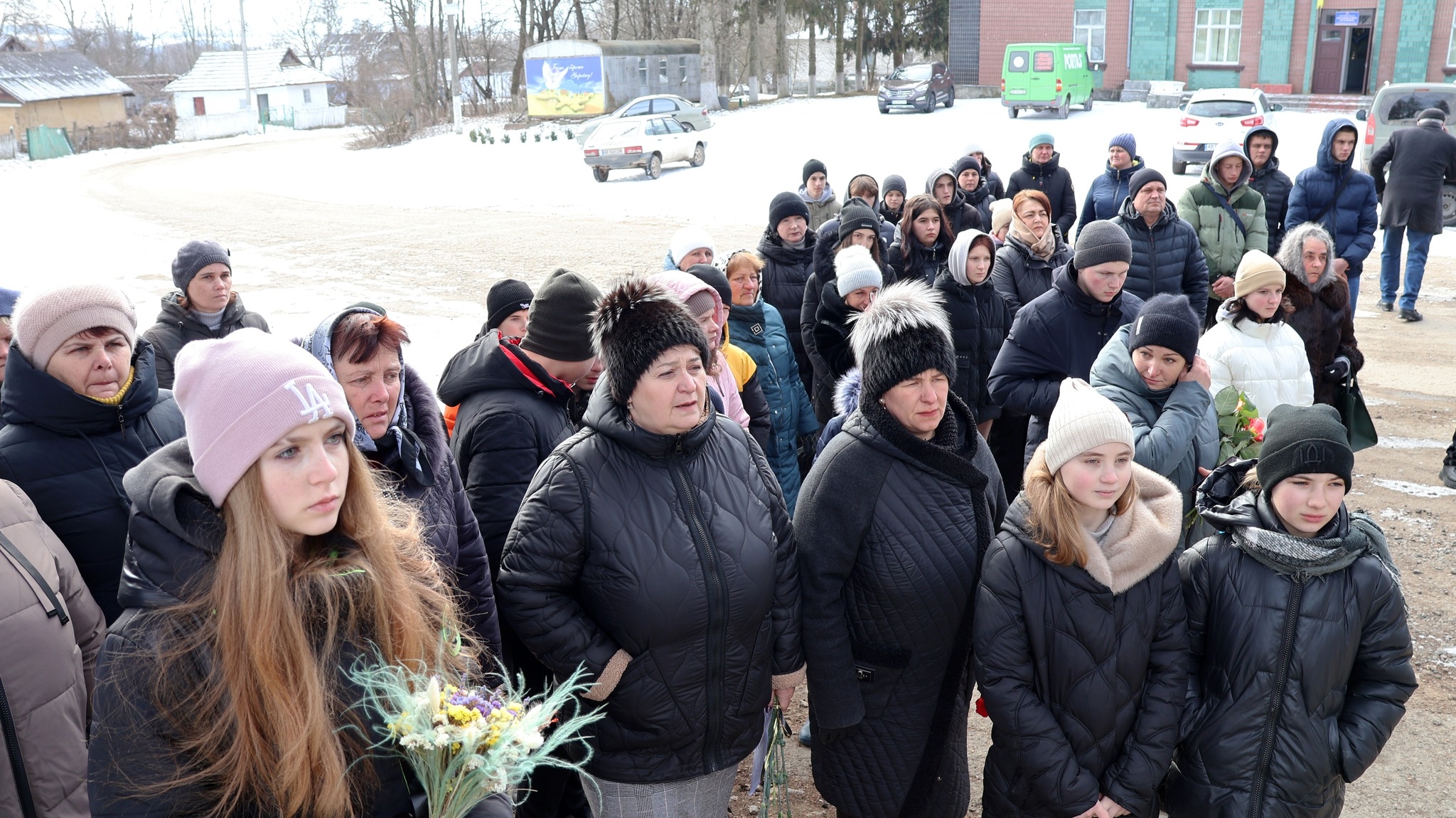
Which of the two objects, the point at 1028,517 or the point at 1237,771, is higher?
the point at 1028,517

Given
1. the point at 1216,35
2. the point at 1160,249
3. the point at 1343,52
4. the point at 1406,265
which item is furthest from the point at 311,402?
the point at 1343,52

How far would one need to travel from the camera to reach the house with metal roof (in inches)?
2101

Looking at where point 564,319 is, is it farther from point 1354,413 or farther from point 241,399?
point 1354,413

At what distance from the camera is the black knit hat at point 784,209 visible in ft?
22.8

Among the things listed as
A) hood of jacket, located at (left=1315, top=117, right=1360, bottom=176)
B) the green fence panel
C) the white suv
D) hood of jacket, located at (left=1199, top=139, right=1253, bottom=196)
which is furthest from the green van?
the green fence panel

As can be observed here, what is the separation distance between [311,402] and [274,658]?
0.46 m

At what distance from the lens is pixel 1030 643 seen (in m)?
2.89

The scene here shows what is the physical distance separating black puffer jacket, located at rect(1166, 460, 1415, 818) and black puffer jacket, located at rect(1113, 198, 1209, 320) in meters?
3.69

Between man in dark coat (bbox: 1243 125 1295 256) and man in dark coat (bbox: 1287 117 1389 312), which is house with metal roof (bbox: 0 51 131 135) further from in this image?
man in dark coat (bbox: 1287 117 1389 312)

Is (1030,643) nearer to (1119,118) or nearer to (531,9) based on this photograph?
(1119,118)

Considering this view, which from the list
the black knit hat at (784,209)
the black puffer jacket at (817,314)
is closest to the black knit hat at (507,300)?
the black puffer jacket at (817,314)

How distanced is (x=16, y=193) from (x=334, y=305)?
21.8 m

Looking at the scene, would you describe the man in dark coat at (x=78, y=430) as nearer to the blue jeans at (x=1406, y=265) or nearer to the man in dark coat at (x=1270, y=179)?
the man in dark coat at (x=1270, y=179)

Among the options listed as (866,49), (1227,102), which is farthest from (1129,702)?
(866,49)
